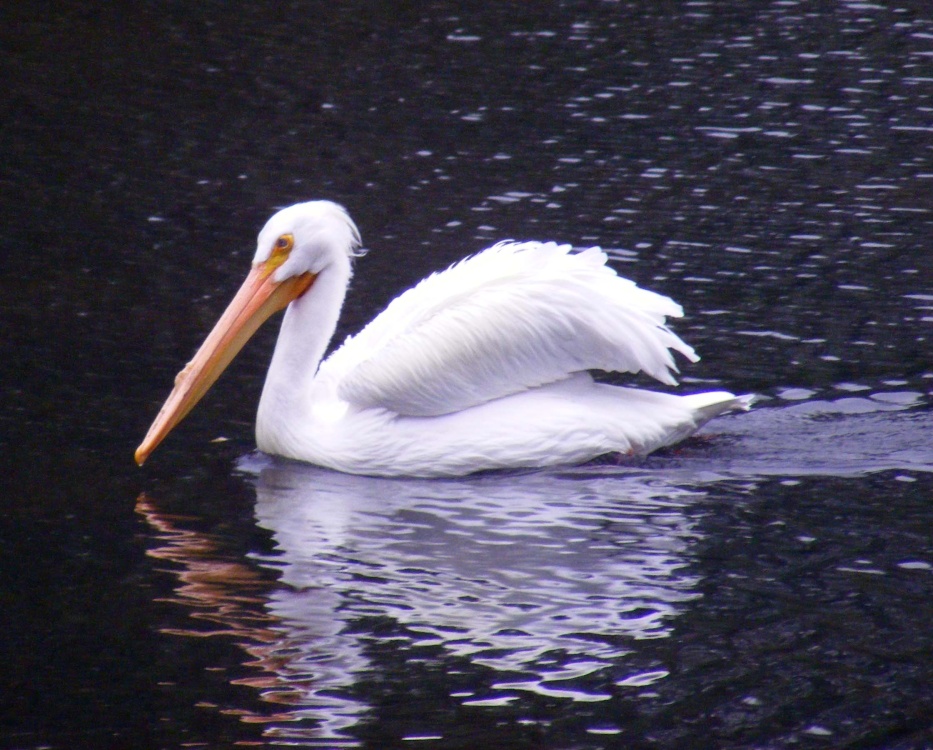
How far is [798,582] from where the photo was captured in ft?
17.5

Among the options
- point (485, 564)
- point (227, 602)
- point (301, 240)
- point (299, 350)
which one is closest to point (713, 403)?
point (485, 564)

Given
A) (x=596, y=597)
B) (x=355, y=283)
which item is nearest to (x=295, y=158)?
(x=355, y=283)

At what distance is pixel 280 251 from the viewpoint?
671 cm

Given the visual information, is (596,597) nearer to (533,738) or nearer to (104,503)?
(533,738)

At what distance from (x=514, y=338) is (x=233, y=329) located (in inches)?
48.3

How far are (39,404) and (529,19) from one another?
30.9 ft

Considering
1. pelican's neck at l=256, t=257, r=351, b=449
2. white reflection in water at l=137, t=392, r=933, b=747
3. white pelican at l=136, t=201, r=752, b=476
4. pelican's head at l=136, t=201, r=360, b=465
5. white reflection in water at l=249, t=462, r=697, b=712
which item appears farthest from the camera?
pelican's head at l=136, t=201, r=360, b=465

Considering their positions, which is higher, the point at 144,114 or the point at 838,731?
the point at 144,114

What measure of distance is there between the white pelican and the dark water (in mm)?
152

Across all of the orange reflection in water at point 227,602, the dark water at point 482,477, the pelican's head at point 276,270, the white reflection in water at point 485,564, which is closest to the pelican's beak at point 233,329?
the pelican's head at point 276,270

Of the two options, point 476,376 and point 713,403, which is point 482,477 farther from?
point 713,403

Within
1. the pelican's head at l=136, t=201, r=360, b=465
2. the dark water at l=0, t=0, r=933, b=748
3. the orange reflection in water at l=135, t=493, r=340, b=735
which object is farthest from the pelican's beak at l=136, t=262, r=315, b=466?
the orange reflection in water at l=135, t=493, r=340, b=735

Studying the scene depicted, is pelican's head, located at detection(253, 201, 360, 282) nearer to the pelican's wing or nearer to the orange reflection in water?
the pelican's wing

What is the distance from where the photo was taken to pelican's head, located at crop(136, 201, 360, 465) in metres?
6.65
